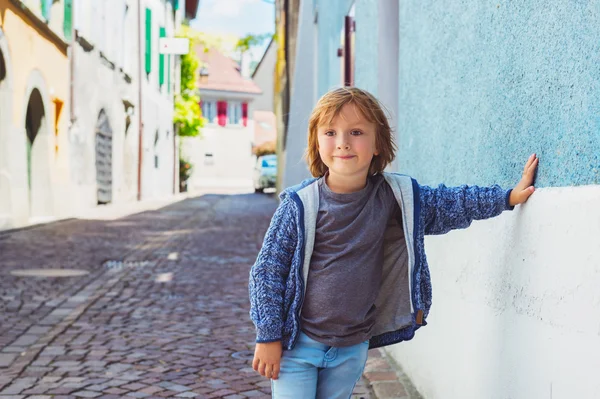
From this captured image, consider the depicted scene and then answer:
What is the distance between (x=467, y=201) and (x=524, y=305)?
1.08 ft

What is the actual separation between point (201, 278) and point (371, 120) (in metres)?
5.41

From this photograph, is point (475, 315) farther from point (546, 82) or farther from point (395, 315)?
point (546, 82)

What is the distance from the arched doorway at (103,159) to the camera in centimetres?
1812

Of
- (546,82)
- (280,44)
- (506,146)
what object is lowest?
(506,146)

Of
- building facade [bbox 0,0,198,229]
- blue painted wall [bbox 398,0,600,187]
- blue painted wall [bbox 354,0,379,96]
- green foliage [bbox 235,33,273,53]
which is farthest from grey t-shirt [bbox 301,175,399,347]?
green foliage [bbox 235,33,273,53]

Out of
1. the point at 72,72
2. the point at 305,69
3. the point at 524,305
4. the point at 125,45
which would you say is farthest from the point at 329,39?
the point at 125,45

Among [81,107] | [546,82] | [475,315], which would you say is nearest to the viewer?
[546,82]

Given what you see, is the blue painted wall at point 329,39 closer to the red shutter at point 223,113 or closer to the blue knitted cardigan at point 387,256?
the blue knitted cardigan at point 387,256

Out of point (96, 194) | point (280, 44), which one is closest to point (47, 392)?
point (96, 194)

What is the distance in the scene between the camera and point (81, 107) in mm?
16312

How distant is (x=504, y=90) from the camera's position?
2492 millimetres

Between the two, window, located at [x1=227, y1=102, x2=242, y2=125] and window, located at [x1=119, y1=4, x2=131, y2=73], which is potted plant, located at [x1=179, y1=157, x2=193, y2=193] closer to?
window, located at [x1=119, y1=4, x2=131, y2=73]

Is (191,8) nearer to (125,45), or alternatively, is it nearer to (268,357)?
(125,45)

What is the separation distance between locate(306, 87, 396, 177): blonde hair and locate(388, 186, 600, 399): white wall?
423mm
